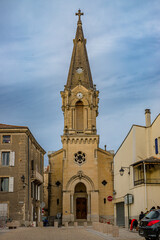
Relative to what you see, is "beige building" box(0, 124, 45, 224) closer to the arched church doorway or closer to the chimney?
the arched church doorway

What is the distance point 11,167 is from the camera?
128 ft

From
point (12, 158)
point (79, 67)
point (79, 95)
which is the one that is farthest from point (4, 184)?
point (79, 67)


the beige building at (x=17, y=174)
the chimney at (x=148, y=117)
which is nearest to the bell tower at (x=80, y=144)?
the beige building at (x=17, y=174)

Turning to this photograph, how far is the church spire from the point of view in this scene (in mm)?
57438

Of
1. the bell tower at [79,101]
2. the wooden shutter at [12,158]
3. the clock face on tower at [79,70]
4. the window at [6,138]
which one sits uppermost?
the clock face on tower at [79,70]

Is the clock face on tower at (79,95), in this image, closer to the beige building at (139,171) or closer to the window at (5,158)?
the beige building at (139,171)

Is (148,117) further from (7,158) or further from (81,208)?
(81,208)

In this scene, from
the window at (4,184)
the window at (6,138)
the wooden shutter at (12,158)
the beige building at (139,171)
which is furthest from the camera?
the window at (6,138)

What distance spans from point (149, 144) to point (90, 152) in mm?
16447

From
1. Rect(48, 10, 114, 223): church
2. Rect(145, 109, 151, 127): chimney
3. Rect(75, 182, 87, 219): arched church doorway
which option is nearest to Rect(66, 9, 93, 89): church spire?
Result: Rect(48, 10, 114, 223): church

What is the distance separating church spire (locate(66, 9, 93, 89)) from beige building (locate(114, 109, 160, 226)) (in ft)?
56.8

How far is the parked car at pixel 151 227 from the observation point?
54.2ft

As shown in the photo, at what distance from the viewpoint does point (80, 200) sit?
179 ft

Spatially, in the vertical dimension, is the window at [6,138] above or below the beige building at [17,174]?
above
